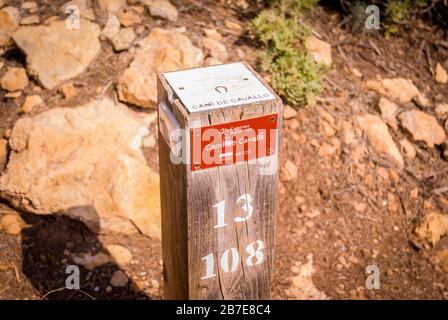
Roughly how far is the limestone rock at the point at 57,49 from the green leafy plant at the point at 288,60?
1.29 meters

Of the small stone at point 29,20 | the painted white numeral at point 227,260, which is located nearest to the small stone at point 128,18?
the small stone at point 29,20

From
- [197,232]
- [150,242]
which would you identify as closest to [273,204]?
[197,232]

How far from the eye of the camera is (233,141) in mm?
2057

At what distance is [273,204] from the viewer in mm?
2312

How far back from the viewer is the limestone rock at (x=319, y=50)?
4.63m

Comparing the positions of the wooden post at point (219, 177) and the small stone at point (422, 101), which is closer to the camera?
the wooden post at point (219, 177)

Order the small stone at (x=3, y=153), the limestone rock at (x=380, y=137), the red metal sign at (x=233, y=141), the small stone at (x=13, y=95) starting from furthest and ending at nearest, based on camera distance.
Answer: the limestone rock at (x=380, y=137) → the small stone at (x=13, y=95) → the small stone at (x=3, y=153) → the red metal sign at (x=233, y=141)

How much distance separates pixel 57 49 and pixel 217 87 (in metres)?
2.57

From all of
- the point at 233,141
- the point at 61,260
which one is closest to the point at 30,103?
the point at 61,260

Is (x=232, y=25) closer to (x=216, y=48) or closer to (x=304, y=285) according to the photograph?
(x=216, y=48)

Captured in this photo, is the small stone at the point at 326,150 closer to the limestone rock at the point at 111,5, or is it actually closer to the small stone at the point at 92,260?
the small stone at the point at 92,260

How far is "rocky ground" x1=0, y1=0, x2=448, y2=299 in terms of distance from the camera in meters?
3.82

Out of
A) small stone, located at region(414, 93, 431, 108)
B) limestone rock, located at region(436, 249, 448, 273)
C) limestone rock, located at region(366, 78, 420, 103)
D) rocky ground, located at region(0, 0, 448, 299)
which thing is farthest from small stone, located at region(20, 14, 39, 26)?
limestone rock, located at region(436, 249, 448, 273)

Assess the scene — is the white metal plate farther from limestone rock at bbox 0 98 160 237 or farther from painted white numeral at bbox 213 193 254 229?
limestone rock at bbox 0 98 160 237
